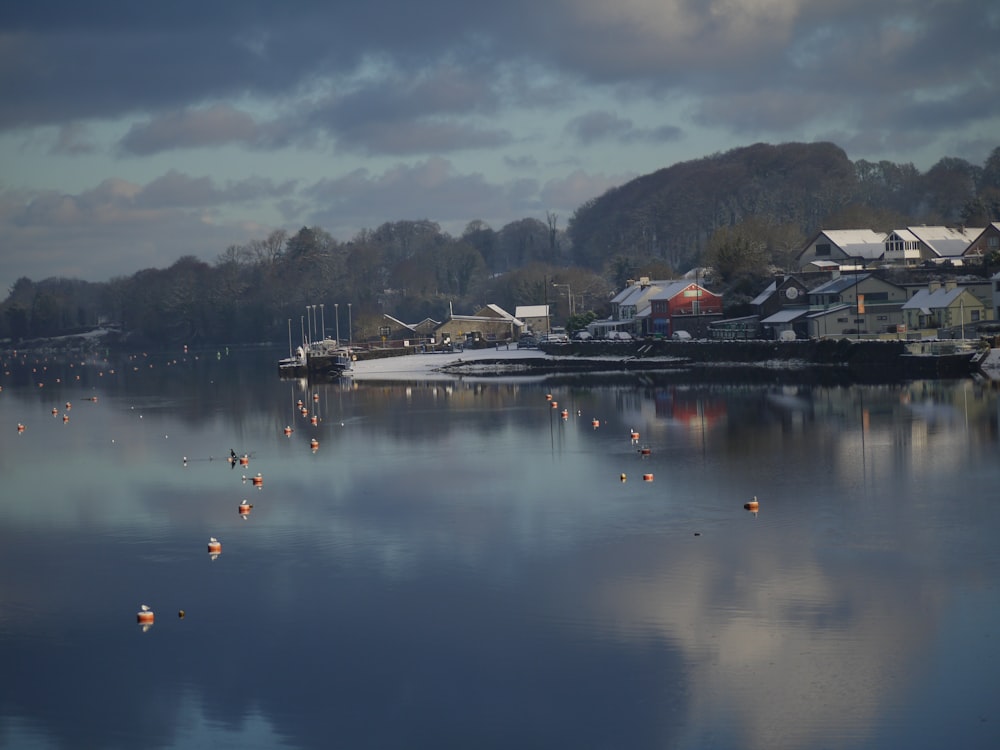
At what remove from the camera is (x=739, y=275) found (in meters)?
74.0

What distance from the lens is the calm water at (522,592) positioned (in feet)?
40.4

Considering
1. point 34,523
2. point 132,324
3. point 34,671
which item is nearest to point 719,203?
point 132,324

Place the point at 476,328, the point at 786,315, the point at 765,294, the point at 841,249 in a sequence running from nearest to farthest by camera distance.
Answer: the point at 786,315 → the point at 765,294 → the point at 841,249 → the point at 476,328

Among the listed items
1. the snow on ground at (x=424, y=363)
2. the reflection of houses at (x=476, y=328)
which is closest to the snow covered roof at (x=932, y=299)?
the snow on ground at (x=424, y=363)

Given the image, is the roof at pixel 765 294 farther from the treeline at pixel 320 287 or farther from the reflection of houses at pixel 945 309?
the treeline at pixel 320 287

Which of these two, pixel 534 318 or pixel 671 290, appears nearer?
pixel 671 290

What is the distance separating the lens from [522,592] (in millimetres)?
16688

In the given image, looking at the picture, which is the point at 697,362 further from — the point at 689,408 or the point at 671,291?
the point at 689,408

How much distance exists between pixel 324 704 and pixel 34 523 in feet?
44.1

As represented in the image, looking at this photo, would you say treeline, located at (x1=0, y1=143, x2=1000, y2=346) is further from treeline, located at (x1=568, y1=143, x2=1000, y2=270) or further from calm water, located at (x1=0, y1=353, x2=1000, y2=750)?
calm water, located at (x1=0, y1=353, x2=1000, y2=750)

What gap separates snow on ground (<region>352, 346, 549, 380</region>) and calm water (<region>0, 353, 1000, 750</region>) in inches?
1271

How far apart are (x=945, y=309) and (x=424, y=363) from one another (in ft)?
106

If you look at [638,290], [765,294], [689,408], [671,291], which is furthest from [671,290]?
[689,408]

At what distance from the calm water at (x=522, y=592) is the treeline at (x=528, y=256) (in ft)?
190
